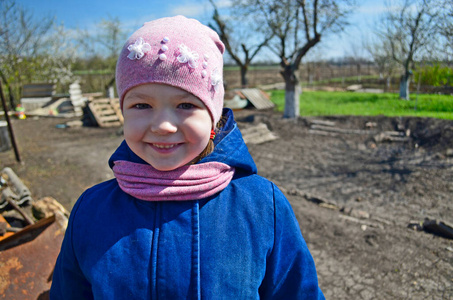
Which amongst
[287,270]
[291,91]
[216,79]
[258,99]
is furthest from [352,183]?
[258,99]

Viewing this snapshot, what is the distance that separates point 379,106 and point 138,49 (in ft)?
40.1

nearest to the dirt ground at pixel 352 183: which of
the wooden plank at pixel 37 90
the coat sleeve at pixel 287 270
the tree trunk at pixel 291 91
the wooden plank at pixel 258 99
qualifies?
the tree trunk at pixel 291 91

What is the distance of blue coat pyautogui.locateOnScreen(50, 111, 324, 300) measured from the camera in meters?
1.08

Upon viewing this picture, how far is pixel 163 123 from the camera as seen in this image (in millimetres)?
1036

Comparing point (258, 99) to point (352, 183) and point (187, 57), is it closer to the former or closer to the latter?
point (352, 183)

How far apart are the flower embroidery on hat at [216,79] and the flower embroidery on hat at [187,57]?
81 millimetres

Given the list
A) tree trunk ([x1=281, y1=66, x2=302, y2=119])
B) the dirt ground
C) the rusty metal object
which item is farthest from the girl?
tree trunk ([x1=281, y1=66, x2=302, y2=119])

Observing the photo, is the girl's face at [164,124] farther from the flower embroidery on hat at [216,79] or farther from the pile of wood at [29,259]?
the pile of wood at [29,259]

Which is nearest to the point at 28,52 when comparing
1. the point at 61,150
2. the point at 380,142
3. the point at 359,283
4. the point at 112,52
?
the point at 112,52

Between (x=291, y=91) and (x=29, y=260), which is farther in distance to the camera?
(x=291, y=91)

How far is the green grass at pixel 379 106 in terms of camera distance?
725 cm

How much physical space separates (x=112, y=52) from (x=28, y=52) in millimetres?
4279

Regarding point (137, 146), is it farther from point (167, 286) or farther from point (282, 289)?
point (282, 289)

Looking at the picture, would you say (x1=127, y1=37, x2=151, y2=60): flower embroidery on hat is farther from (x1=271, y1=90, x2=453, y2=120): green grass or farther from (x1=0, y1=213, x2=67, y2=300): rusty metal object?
(x1=271, y1=90, x2=453, y2=120): green grass
